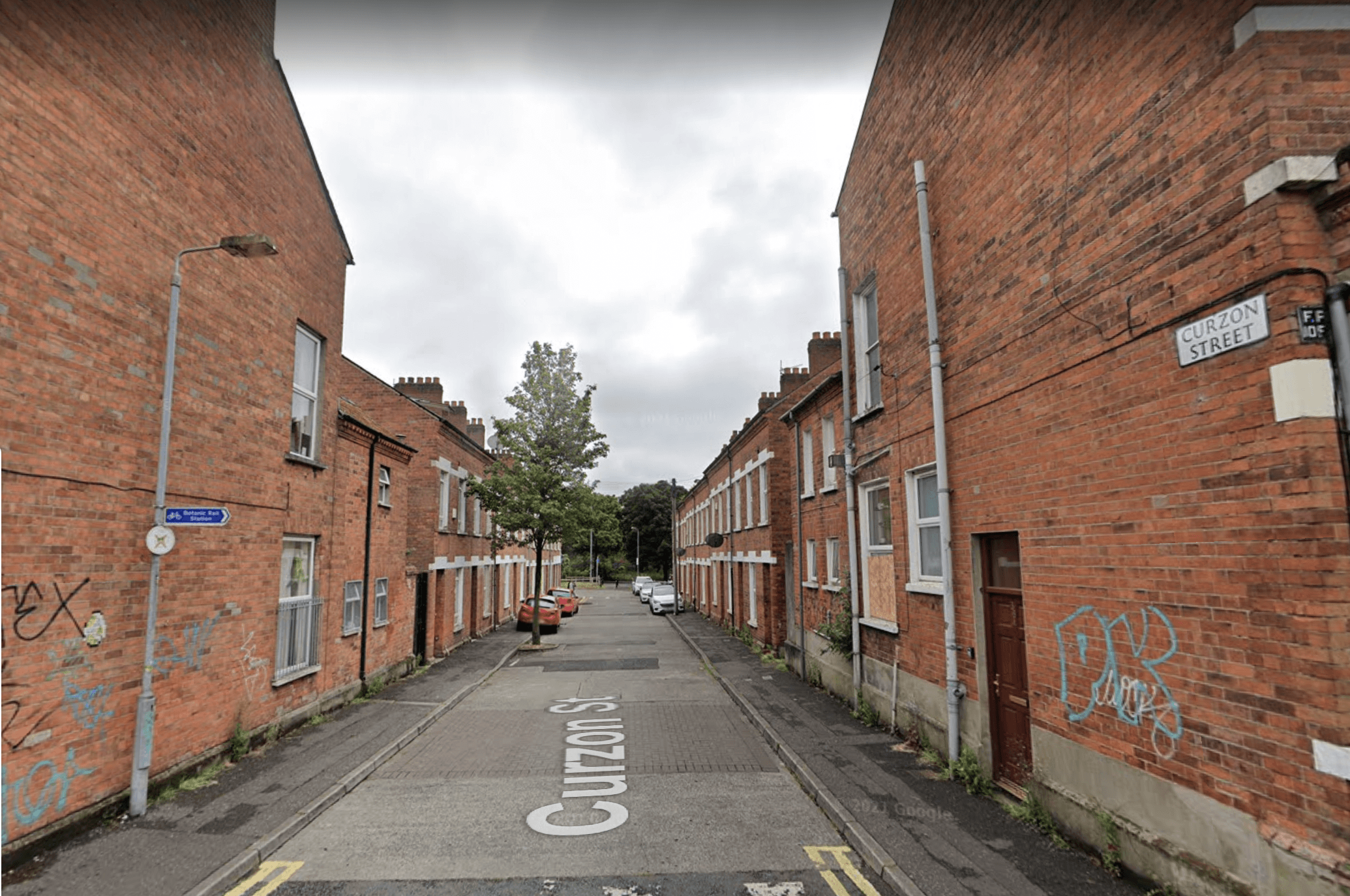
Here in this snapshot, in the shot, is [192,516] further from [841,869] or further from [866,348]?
[866,348]

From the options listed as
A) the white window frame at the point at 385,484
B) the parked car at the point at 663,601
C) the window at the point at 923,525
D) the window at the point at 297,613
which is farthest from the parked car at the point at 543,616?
the window at the point at 923,525

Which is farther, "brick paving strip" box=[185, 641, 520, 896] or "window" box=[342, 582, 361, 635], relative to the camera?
"window" box=[342, 582, 361, 635]

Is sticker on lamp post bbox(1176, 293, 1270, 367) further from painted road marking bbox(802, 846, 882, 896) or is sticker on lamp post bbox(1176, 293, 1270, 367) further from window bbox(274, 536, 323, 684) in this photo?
window bbox(274, 536, 323, 684)

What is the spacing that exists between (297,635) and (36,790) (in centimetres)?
481

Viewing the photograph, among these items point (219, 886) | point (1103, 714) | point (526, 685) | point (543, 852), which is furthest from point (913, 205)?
point (526, 685)

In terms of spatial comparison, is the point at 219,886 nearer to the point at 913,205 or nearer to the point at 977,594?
the point at 977,594

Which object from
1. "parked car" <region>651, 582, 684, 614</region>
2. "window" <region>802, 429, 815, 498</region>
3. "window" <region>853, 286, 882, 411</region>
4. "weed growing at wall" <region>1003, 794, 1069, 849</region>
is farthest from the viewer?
"parked car" <region>651, 582, 684, 614</region>

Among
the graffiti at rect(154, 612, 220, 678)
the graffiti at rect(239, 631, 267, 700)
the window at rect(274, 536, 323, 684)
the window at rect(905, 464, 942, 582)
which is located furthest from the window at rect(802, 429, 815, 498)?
the graffiti at rect(154, 612, 220, 678)

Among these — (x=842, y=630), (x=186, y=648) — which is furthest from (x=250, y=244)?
(x=842, y=630)

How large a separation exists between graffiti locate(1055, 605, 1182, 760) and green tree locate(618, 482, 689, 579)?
79948 mm

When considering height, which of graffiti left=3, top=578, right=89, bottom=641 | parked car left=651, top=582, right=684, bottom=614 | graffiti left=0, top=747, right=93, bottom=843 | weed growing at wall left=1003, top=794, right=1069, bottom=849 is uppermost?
graffiti left=3, top=578, right=89, bottom=641

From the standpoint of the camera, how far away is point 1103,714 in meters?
5.73

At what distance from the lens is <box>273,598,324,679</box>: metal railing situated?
33.4ft

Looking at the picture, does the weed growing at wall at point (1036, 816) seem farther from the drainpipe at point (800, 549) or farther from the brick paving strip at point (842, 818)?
the drainpipe at point (800, 549)
